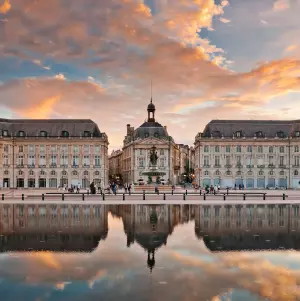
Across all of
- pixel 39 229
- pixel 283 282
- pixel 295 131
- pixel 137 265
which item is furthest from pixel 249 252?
pixel 295 131

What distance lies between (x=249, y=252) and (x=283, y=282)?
3.87 metres

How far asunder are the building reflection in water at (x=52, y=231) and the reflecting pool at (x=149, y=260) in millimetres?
46

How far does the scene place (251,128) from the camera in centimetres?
10862

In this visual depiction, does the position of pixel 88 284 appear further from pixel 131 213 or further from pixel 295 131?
pixel 295 131

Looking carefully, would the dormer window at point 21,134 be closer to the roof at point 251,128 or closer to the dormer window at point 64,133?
the dormer window at point 64,133

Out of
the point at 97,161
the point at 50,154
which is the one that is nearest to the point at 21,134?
the point at 50,154

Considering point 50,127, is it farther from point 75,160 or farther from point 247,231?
point 247,231

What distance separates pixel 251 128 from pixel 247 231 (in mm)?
89942

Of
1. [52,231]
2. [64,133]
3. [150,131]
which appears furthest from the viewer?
[150,131]

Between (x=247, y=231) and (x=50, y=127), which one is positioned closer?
(x=247, y=231)

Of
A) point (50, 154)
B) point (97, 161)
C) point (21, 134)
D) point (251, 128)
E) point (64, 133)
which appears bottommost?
point (97, 161)

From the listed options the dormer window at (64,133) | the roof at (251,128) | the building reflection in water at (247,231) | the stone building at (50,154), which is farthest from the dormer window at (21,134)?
the building reflection in water at (247,231)

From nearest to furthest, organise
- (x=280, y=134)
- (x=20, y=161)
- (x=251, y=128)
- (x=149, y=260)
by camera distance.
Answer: (x=149, y=260) → (x=20, y=161) → (x=280, y=134) → (x=251, y=128)

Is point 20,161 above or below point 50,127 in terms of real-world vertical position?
below
